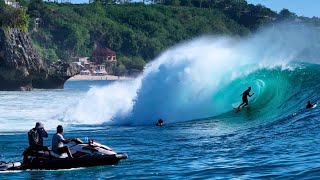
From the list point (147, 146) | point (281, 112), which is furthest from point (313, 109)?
point (147, 146)

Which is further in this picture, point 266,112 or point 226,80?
point 226,80

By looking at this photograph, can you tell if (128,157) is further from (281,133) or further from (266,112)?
(266,112)

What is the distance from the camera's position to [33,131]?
22250 millimetres

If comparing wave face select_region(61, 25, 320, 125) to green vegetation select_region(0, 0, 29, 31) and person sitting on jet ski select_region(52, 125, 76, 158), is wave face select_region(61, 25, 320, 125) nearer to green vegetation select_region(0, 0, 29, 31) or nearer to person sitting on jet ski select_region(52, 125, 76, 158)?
person sitting on jet ski select_region(52, 125, 76, 158)

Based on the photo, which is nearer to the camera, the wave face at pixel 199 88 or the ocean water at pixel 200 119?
the ocean water at pixel 200 119

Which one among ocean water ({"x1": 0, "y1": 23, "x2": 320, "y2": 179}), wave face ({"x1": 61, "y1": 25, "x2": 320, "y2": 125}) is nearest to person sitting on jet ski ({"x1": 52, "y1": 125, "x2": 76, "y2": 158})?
ocean water ({"x1": 0, "y1": 23, "x2": 320, "y2": 179})

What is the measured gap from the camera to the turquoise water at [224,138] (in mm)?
19741

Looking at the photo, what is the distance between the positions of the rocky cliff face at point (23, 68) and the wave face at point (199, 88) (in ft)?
110

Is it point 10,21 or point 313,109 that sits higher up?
point 10,21

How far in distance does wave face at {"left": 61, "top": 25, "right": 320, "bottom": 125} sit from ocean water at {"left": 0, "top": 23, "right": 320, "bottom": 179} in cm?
5

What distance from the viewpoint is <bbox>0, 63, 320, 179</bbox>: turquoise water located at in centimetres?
1974

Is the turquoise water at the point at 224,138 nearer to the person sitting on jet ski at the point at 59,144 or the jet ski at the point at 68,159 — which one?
the jet ski at the point at 68,159

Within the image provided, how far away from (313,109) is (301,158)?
1111 centimetres

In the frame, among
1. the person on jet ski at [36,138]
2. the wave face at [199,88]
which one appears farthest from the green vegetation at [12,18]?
the person on jet ski at [36,138]
